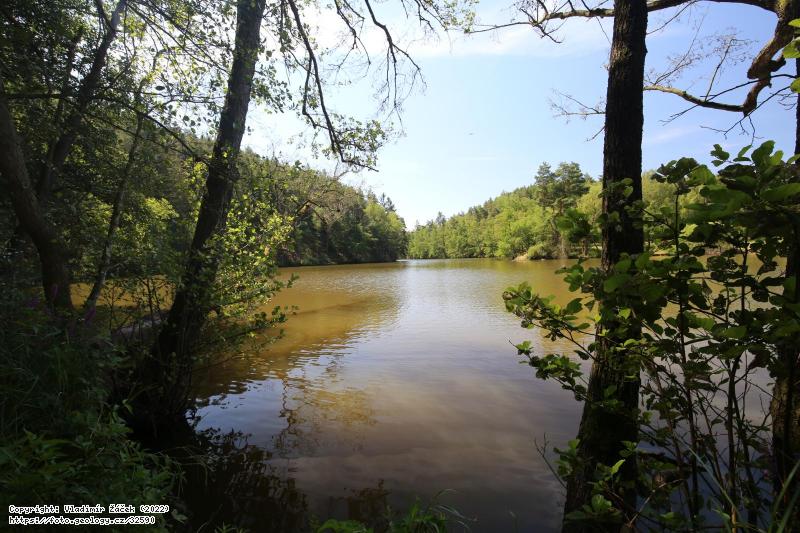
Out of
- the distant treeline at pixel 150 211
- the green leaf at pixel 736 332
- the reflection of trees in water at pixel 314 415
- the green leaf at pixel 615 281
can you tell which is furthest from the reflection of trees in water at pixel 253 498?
the green leaf at pixel 736 332

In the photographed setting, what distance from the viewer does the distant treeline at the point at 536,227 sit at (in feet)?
5.63

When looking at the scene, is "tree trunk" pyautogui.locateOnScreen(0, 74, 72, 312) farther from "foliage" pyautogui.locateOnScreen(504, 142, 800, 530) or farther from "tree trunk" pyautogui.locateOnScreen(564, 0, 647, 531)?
"tree trunk" pyautogui.locateOnScreen(564, 0, 647, 531)

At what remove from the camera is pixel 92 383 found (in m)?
2.65

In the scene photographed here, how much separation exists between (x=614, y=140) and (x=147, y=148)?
615 centimetres

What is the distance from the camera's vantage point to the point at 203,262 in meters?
4.64

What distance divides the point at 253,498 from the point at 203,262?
2.54 m

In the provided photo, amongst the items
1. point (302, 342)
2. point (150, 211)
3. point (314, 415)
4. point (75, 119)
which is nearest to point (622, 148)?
point (314, 415)

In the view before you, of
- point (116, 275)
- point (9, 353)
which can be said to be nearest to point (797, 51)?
point (9, 353)

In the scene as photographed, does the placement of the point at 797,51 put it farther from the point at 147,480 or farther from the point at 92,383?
the point at 92,383

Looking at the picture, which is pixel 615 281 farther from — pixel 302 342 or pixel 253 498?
pixel 302 342

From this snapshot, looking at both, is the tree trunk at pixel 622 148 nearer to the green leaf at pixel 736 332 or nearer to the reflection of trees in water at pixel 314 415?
the green leaf at pixel 736 332

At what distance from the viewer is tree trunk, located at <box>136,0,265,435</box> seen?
4.66 metres

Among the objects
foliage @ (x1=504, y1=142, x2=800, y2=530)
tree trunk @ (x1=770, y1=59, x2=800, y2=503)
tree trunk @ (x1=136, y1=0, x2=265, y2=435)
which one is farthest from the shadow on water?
tree trunk @ (x1=770, y1=59, x2=800, y2=503)

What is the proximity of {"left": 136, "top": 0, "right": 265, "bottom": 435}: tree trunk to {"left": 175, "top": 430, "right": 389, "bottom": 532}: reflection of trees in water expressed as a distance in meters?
0.68
